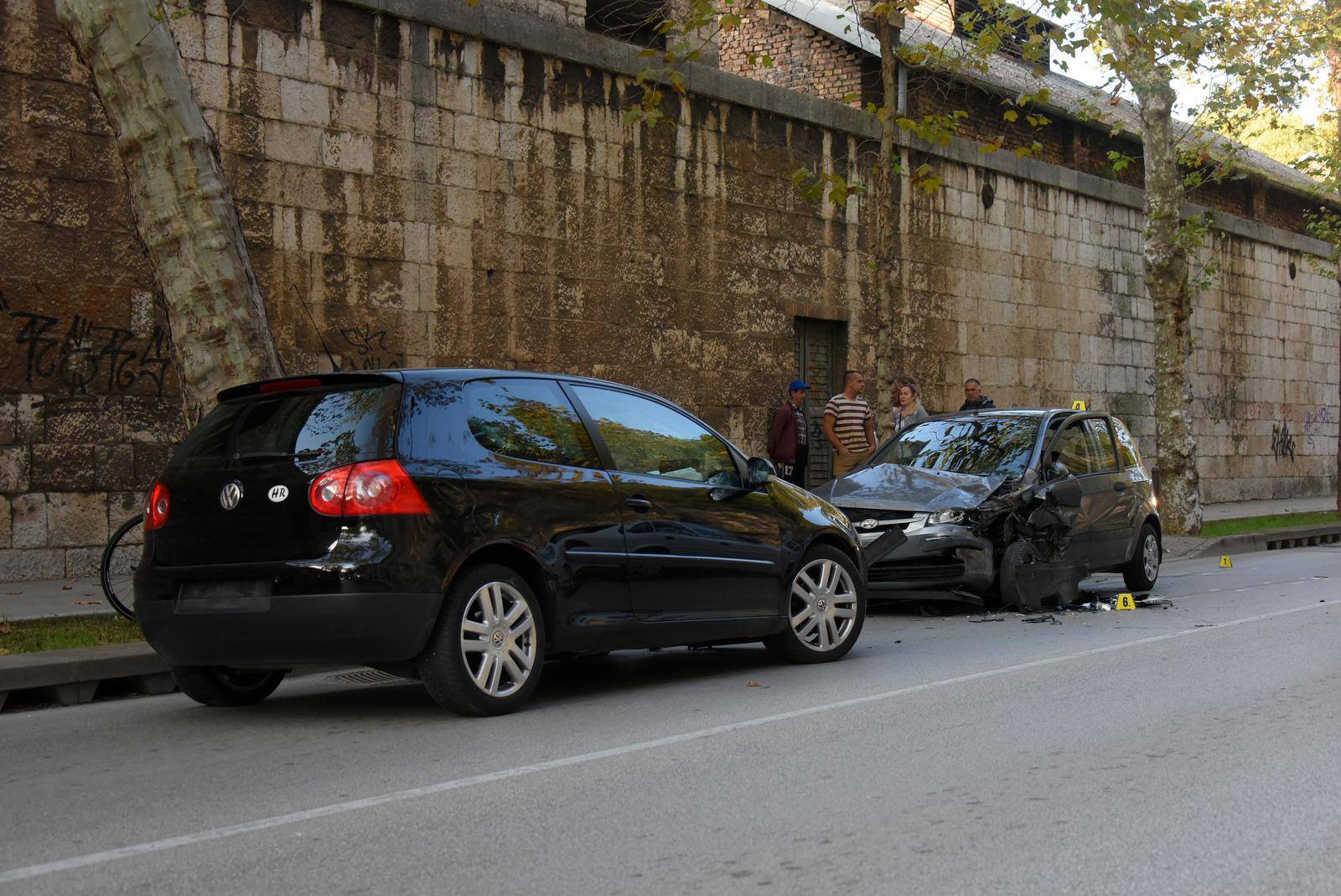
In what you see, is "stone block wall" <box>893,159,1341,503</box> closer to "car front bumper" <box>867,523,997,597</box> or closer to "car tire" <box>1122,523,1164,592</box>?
"car tire" <box>1122,523,1164,592</box>

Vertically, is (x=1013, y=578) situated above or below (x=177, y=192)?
below

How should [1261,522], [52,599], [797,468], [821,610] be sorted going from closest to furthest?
[821,610] < [52,599] < [797,468] < [1261,522]

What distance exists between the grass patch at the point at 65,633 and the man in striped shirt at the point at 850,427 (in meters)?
8.54

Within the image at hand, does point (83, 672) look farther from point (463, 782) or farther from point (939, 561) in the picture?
point (939, 561)

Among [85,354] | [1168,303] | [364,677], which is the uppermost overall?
[1168,303]

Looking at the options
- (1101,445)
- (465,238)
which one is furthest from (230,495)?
(1101,445)

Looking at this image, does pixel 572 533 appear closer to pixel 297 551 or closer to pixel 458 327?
pixel 297 551

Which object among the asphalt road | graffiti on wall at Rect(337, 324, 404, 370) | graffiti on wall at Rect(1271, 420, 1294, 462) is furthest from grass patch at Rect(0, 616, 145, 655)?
graffiti on wall at Rect(1271, 420, 1294, 462)

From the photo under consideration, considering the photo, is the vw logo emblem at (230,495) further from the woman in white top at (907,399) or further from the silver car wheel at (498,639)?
the woman in white top at (907,399)

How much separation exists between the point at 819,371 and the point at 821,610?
35.5ft

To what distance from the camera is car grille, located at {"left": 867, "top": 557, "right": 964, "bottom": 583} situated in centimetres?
1062

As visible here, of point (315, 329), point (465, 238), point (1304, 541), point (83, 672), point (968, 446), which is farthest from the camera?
point (1304, 541)

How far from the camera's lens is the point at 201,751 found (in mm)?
6051

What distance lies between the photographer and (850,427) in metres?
15.8
